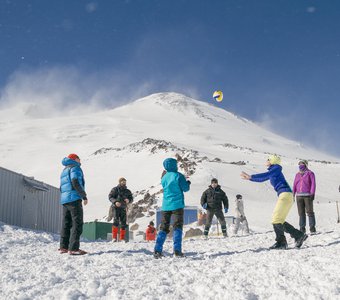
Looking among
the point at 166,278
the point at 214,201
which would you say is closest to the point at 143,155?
the point at 214,201

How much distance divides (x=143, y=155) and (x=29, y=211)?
4727cm

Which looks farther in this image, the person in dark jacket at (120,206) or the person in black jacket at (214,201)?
the person in black jacket at (214,201)

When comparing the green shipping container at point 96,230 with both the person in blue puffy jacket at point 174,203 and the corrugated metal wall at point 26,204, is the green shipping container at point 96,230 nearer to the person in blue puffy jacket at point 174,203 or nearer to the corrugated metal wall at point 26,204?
the corrugated metal wall at point 26,204

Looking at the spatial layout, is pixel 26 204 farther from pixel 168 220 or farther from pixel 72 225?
pixel 168 220

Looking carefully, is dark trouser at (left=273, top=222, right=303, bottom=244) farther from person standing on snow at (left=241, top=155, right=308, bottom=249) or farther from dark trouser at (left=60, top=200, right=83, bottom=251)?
dark trouser at (left=60, top=200, right=83, bottom=251)

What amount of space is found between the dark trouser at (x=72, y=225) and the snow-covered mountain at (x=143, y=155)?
23.0 m

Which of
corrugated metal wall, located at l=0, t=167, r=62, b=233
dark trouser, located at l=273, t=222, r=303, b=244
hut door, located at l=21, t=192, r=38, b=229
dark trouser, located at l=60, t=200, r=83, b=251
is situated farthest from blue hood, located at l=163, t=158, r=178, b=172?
hut door, located at l=21, t=192, r=38, b=229

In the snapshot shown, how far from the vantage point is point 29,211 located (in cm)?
1662

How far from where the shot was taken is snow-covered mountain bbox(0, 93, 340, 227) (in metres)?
41.6

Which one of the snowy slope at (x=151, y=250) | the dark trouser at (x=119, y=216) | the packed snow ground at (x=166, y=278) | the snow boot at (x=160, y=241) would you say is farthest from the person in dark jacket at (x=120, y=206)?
the packed snow ground at (x=166, y=278)

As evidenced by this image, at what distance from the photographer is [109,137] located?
110500mm

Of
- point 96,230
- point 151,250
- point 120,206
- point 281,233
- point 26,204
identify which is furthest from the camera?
point 96,230

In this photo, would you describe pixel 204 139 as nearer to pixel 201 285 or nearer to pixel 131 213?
pixel 131 213

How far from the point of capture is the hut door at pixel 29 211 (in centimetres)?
1616
